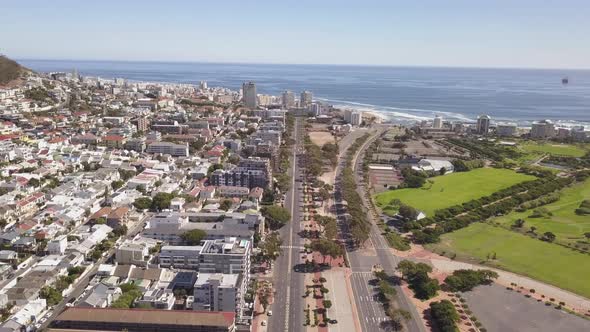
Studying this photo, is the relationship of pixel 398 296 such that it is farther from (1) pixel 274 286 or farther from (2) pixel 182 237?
(2) pixel 182 237

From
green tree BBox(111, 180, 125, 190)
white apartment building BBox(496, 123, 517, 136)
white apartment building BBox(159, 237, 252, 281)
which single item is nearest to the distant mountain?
green tree BBox(111, 180, 125, 190)

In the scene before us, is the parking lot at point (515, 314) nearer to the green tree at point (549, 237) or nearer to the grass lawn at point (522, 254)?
the grass lawn at point (522, 254)

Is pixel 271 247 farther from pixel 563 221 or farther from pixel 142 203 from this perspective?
pixel 563 221

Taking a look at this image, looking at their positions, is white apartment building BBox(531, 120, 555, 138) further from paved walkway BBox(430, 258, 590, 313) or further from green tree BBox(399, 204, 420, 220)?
paved walkway BBox(430, 258, 590, 313)

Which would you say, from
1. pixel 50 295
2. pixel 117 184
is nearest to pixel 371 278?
pixel 50 295

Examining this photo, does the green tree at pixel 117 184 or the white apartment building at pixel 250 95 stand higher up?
the white apartment building at pixel 250 95

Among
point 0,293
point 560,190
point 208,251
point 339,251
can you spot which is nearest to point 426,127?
point 560,190

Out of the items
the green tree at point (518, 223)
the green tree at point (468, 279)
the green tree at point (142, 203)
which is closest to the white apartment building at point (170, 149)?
the green tree at point (142, 203)
